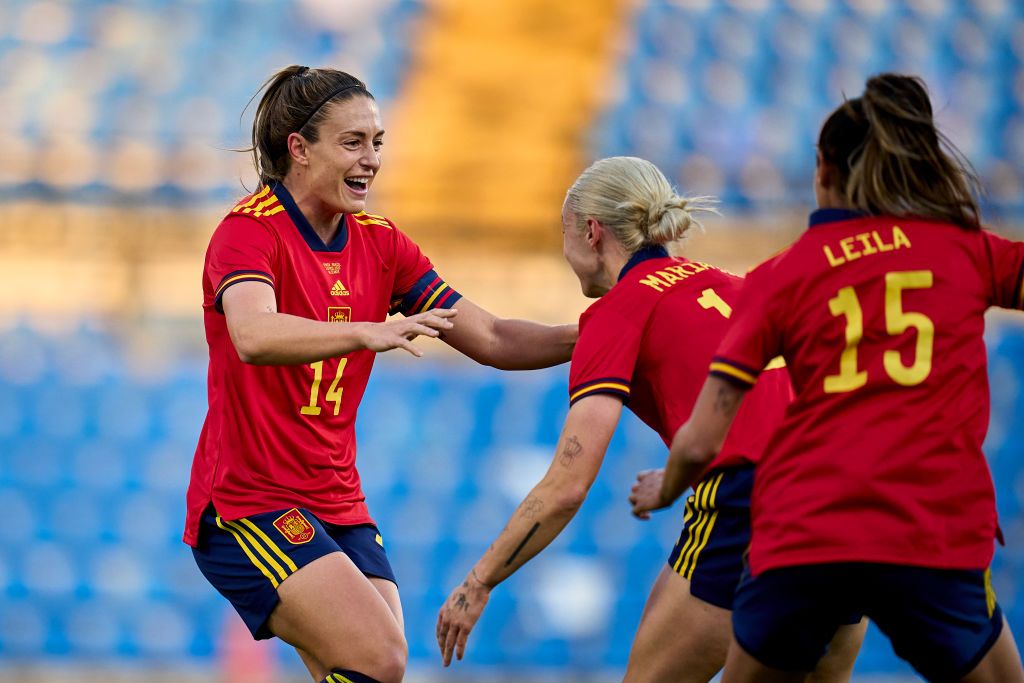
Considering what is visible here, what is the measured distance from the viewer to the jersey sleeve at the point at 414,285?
4.41 meters

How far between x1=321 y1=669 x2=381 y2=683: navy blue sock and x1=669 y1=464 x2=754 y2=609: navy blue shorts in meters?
0.95

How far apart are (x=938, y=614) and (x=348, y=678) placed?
65.9 inches

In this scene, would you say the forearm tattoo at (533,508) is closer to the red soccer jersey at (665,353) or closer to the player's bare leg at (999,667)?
the red soccer jersey at (665,353)

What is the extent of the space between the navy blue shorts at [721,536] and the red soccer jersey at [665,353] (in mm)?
58

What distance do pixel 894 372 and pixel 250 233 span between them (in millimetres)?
1946

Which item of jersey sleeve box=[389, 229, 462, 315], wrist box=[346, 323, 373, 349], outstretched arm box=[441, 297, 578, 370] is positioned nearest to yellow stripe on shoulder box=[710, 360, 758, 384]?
wrist box=[346, 323, 373, 349]

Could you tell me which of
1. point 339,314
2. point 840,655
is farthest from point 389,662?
point 840,655

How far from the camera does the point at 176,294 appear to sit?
903 cm

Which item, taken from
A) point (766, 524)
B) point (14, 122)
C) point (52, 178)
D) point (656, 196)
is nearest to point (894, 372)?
point (766, 524)

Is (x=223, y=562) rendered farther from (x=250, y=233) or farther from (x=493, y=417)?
(x=493, y=417)

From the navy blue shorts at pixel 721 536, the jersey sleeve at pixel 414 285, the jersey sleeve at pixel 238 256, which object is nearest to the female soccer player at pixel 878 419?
the navy blue shorts at pixel 721 536

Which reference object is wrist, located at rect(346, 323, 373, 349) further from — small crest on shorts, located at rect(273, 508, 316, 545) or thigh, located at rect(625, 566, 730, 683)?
thigh, located at rect(625, 566, 730, 683)

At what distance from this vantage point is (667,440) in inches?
150

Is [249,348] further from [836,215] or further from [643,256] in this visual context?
[836,215]
